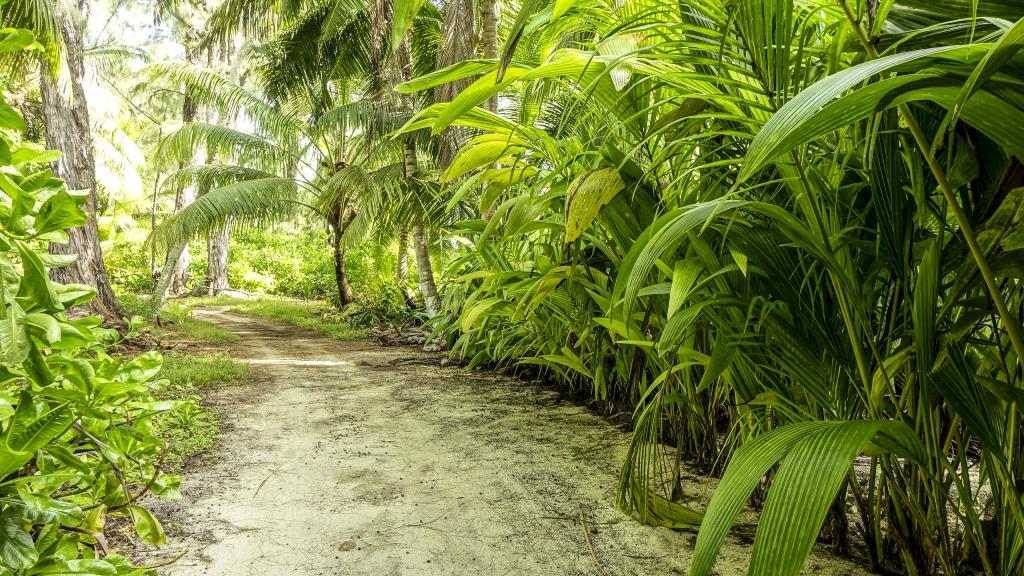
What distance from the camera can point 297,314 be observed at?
8977 mm

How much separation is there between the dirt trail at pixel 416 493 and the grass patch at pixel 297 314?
3.77 meters

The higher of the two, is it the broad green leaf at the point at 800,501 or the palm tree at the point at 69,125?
the palm tree at the point at 69,125

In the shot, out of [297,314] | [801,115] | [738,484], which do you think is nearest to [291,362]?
[738,484]

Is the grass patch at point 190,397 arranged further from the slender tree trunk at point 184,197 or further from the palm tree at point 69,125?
the slender tree trunk at point 184,197

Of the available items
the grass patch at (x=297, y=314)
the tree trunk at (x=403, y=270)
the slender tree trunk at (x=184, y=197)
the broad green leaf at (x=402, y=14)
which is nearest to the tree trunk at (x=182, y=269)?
the slender tree trunk at (x=184, y=197)

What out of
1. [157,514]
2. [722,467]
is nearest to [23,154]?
[157,514]

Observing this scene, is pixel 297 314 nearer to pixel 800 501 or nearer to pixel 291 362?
pixel 291 362

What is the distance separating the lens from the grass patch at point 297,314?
6.48 m

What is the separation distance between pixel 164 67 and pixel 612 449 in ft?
28.5

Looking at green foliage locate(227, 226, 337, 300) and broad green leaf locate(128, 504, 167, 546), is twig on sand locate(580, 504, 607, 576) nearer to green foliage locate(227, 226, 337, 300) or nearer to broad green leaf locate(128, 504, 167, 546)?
Result: broad green leaf locate(128, 504, 167, 546)

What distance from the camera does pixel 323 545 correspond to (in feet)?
3.98

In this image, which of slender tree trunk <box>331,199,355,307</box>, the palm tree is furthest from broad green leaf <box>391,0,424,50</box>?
slender tree trunk <box>331,199,355,307</box>

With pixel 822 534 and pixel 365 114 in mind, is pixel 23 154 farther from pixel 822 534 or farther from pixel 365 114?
pixel 365 114

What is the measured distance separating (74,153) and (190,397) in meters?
4.29
